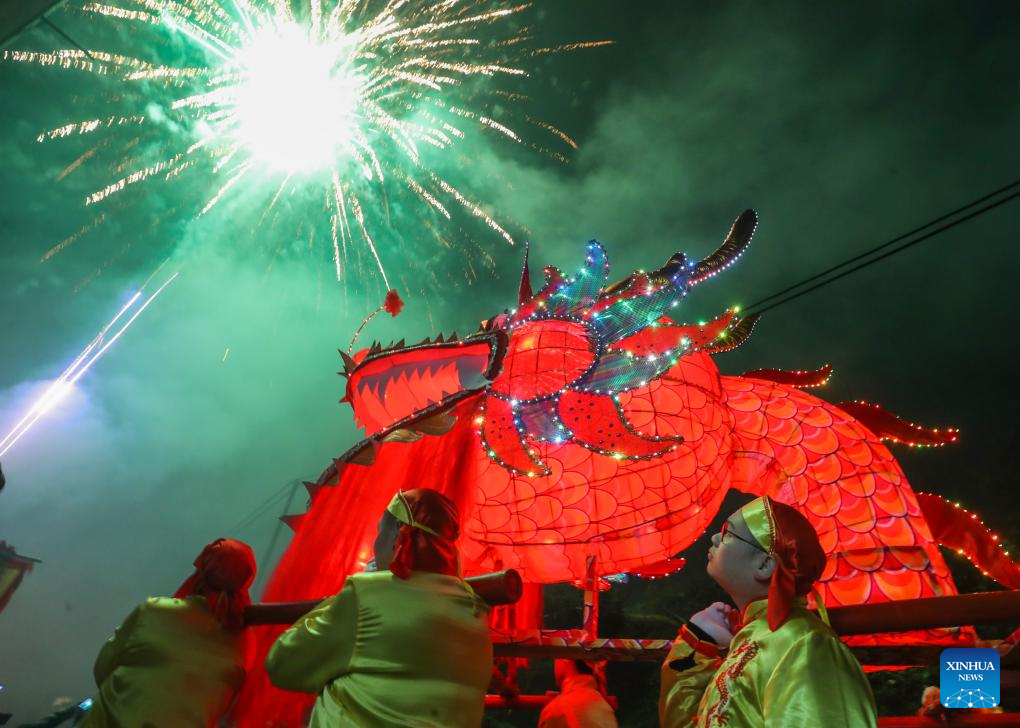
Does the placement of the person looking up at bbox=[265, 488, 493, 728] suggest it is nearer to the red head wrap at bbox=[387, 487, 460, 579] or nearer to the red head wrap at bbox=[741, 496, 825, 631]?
the red head wrap at bbox=[387, 487, 460, 579]

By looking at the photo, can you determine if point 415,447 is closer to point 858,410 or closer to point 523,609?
point 523,609

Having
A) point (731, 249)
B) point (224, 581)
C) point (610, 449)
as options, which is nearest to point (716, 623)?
point (610, 449)

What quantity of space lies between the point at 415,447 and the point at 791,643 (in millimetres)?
2544

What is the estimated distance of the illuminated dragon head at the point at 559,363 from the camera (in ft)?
13.0

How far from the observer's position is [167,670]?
2543 millimetres

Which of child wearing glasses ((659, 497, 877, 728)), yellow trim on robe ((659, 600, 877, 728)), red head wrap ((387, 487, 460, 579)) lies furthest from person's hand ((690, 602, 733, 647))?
red head wrap ((387, 487, 460, 579))

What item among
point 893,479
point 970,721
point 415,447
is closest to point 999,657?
point 970,721

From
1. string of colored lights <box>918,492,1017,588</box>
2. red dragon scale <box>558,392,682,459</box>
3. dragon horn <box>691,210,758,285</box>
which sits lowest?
string of colored lights <box>918,492,1017,588</box>

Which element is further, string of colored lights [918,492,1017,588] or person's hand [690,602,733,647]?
string of colored lights [918,492,1017,588]

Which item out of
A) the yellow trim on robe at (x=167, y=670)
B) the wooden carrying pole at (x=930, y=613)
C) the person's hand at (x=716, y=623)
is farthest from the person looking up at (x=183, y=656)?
the wooden carrying pole at (x=930, y=613)

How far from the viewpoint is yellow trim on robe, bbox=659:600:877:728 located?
1.51 meters

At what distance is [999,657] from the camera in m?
2.56

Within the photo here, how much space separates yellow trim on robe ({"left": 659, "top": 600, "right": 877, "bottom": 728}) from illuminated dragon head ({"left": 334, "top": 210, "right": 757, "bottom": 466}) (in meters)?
2.04

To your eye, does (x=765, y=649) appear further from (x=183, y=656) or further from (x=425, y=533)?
(x=183, y=656)
